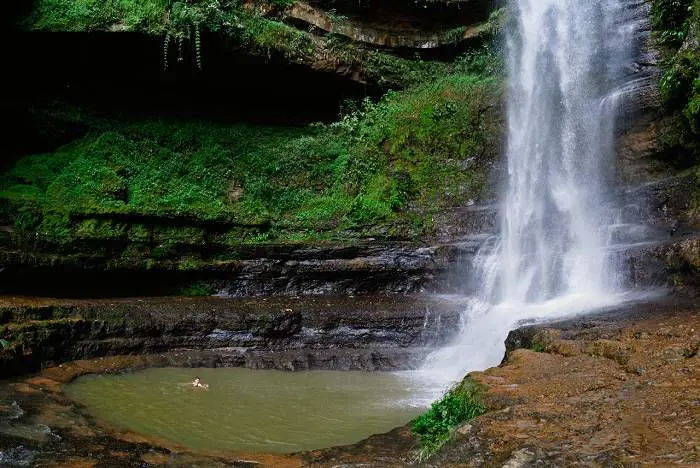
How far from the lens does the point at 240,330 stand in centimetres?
1105

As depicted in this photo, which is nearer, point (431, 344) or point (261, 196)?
point (431, 344)

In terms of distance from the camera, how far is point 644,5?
14.8 meters

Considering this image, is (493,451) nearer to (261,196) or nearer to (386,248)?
(386,248)

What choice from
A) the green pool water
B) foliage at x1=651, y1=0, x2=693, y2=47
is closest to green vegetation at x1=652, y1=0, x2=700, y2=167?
foliage at x1=651, y1=0, x2=693, y2=47

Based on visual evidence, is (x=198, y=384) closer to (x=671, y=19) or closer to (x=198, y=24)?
(x=198, y=24)

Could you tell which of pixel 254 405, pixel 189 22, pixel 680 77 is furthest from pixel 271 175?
pixel 680 77

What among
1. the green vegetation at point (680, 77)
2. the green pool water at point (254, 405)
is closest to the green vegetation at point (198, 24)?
the green vegetation at point (680, 77)

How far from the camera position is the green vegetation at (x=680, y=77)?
11.8 metres

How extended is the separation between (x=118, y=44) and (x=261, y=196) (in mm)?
5484

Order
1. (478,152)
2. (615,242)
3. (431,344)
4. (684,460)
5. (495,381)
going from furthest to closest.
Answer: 1. (478,152)
2. (615,242)
3. (431,344)
4. (495,381)
5. (684,460)

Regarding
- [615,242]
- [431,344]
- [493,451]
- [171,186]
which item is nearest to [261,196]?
[171,186]

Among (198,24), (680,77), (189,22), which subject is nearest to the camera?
(680,77)

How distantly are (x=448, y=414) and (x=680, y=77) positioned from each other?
1043cm

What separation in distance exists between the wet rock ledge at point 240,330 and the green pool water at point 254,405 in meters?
0.66
